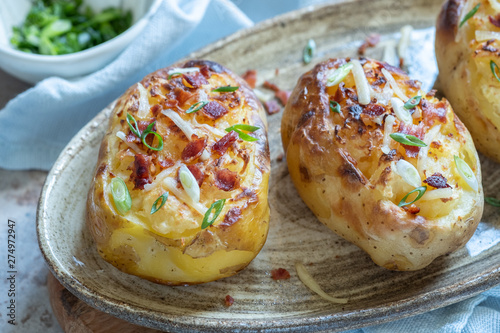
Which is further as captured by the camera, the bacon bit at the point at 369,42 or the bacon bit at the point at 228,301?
the bacon bit at the point at 369,42

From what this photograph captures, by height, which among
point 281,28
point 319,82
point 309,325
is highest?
point 319,82

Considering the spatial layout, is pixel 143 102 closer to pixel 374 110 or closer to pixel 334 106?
pixel 334 106

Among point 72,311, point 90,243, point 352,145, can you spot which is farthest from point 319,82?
point 72,311

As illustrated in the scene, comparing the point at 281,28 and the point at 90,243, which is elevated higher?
the point at 281,28

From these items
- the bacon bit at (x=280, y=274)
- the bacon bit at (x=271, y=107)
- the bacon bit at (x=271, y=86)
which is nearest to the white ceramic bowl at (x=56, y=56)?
the bacon bit at (x=271, y=86)

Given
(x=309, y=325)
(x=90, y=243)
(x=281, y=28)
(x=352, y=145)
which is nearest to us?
(x=309, y=325)

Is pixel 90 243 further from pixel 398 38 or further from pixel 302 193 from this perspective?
pixel 398 38

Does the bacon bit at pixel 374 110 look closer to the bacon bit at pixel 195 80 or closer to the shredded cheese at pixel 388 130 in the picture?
the shredded cheese at pixel 388 130
